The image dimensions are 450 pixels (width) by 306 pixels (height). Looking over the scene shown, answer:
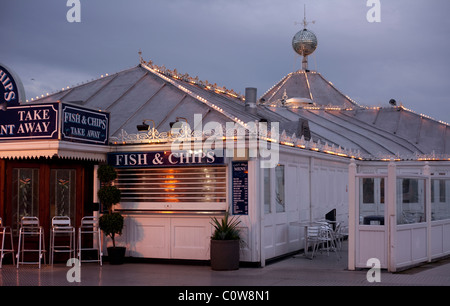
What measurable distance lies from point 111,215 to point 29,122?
3020mm

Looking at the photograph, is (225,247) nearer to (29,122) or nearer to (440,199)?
(29,122)

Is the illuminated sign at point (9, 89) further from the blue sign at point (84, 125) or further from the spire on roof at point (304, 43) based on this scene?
the spire on roof at point (304, 43)

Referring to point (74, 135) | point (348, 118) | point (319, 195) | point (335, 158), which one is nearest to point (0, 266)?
point (74, 135)

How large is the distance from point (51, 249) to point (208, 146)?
Answer: 4772 millimetres

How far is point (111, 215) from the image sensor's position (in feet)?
48.6

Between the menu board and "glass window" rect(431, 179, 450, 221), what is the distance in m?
5.08

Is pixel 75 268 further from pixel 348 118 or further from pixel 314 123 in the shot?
pixel 348 118

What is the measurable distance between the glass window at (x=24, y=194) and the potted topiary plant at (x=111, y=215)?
163cm

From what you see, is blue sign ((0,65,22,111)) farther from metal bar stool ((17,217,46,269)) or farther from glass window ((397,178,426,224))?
glass window ((397,178,426,224))

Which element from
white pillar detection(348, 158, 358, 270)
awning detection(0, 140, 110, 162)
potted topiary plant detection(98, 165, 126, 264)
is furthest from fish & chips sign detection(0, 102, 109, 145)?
white pillar detection(348, 158, 358, 270)

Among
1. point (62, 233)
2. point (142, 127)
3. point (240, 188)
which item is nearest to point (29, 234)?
point (62, 233)

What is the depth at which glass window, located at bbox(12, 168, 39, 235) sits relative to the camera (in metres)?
15.0

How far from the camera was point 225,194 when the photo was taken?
14.4 meters

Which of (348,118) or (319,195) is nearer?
(319,195)
